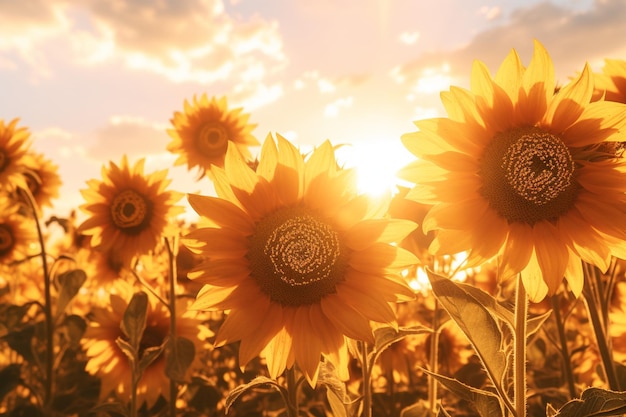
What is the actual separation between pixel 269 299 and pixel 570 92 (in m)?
1.19

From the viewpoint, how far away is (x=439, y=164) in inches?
74.2

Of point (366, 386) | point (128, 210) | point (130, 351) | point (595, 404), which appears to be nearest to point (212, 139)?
point (128, 210)

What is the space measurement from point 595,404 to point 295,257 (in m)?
1.02

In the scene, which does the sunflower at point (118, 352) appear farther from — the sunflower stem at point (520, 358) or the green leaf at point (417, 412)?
the sunflower stem at point (520, 358)

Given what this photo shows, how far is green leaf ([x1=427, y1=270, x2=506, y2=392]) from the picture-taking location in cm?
173

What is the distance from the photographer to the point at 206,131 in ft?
19.1

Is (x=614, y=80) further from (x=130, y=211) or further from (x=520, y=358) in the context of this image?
(x=130, y=211)

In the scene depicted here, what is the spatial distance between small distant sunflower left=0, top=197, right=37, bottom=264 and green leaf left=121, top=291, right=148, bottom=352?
3.75m

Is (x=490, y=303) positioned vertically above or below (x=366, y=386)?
above

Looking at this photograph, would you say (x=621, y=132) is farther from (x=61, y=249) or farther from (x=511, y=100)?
(x=61, y=249)

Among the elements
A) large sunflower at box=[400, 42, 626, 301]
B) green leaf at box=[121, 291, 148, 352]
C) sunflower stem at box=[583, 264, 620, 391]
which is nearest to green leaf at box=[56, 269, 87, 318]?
green leaf at box=[121, 291, 148, 352]

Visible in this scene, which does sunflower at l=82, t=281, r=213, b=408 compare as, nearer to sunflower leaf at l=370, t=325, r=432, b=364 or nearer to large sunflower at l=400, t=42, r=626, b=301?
sunflower leaf at l=370, t=325, r=432, b=364

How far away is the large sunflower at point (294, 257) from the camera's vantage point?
1.97m

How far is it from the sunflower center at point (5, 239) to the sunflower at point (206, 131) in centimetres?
206
